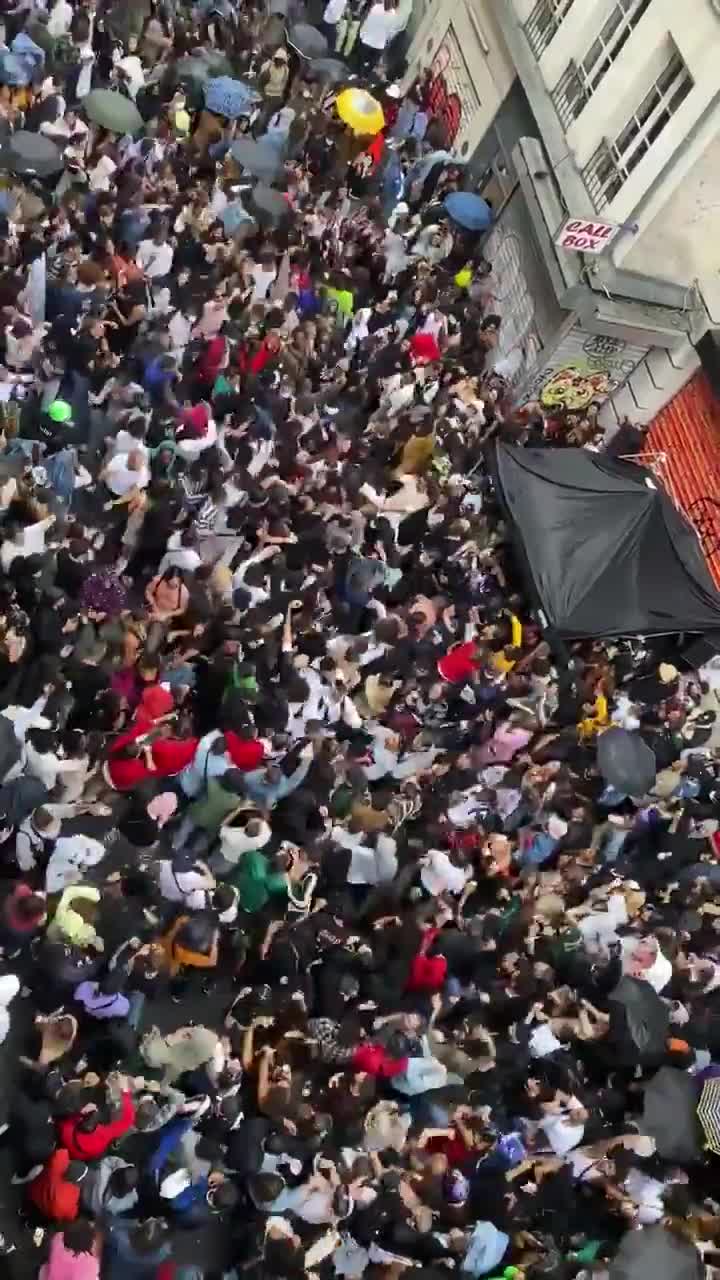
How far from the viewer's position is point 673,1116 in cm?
883

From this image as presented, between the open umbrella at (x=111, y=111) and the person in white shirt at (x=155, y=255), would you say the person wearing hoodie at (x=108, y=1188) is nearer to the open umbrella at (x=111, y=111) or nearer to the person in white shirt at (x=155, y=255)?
the person in white shirt at (x=155, y=255)

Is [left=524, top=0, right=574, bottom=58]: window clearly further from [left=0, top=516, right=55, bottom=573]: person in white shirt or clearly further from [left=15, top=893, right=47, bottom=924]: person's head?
[left=15, top=893, right=47, bottom=924]: person's head

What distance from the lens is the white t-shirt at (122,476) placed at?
31.1ft

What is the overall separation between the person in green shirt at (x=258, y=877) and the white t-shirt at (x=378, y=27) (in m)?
14.2

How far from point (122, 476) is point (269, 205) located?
16.2 feet

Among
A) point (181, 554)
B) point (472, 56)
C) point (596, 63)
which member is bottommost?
point (181, 554)

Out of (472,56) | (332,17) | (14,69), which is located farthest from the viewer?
(332,17)

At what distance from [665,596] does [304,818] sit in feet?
17.8

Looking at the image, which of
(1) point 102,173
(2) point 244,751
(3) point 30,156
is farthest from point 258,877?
(1) point 102,173

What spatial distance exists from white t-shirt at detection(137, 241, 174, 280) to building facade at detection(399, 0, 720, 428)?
4906 millimetres

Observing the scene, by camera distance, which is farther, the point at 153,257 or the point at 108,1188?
the point at 153,257

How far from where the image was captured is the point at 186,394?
10.7 metres

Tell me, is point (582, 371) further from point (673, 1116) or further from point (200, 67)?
point (673, 1116)

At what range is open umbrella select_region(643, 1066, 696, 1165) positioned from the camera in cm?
872
